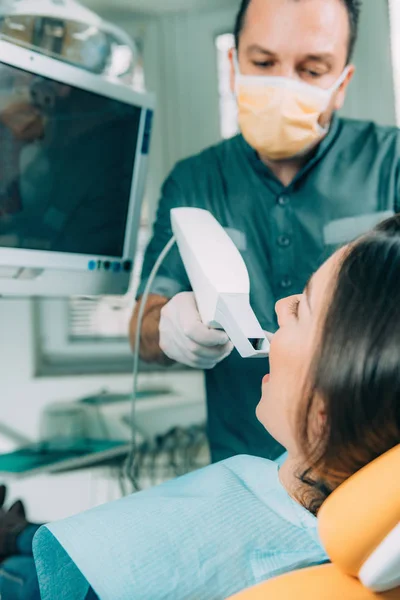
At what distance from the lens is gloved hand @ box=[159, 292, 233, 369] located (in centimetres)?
72

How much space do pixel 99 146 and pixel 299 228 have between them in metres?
0.46

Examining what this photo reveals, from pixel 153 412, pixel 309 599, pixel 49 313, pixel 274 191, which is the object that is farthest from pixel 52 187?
pixel 309 599

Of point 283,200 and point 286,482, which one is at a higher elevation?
point 283,200

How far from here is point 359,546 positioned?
45cm

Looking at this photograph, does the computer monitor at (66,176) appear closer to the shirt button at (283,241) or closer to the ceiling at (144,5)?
the ceiling at (144,5)

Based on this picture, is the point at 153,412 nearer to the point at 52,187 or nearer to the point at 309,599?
the point at 52,187

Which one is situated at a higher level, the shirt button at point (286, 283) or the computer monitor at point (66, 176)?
the computer monitor at point (66, 176)

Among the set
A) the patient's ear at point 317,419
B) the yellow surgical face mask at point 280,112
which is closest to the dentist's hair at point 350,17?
the yellow surgical face mask at point 280,112

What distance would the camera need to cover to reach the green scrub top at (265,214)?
75cm

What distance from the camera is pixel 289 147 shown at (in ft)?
3.21

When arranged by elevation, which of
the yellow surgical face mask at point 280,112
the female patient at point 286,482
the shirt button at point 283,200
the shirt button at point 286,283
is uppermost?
the yellow surgical face mask at point 280,112

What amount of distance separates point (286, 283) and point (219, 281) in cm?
15

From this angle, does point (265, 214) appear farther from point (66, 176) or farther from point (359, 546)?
point (359, 546)

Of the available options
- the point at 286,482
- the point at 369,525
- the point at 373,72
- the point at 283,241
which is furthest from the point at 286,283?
the point at 373,72
